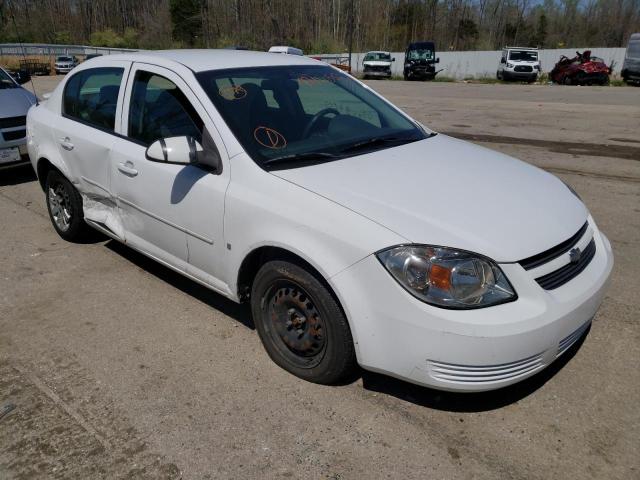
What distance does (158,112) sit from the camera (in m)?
3.59

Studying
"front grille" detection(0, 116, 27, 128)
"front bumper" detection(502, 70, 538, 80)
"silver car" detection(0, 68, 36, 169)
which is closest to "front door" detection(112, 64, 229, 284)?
"silver car" detection(0, 68, 36, 169)

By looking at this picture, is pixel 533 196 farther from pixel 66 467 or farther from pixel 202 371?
pixel 66 467

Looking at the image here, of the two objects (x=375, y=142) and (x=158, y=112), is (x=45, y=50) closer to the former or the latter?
(x=158, y=112)

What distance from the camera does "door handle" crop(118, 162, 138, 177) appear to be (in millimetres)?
3636

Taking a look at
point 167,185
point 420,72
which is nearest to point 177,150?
point 167,185

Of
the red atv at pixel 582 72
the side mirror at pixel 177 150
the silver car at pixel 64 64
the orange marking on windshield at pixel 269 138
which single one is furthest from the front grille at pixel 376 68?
the side mirror at pixel 177 150

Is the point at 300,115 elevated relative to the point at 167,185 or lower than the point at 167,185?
elevated

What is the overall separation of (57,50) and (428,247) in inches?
2266

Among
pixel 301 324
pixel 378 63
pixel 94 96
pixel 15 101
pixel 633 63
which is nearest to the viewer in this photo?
pixel 301 324

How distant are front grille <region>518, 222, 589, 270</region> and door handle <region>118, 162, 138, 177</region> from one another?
252 cm

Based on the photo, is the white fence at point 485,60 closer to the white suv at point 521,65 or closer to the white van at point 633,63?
the white suv at point 521,65

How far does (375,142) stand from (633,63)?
28.5 metres

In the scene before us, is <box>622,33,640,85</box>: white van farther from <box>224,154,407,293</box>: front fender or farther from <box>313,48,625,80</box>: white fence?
<box>224,154,407,293</box>: front fender

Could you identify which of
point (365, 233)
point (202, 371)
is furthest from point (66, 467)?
point (365, 233)
